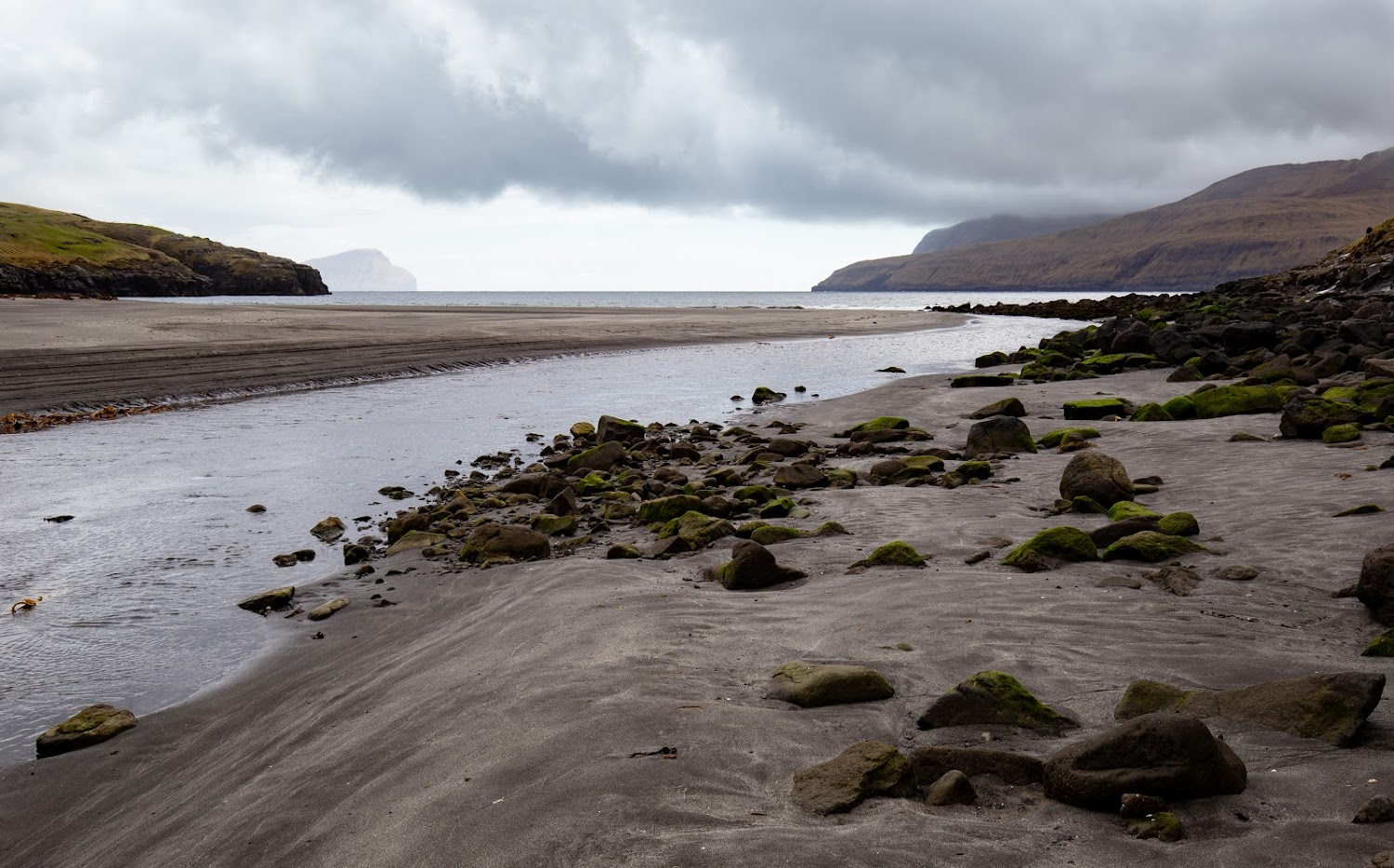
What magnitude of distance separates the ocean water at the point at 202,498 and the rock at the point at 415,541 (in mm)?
689

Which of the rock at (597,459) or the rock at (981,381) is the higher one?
the rock at (981,381)

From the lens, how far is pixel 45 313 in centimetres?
3981

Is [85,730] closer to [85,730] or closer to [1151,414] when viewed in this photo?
[85,730]

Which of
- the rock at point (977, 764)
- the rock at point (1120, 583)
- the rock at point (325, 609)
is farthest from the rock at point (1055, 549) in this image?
the rock at point (325, 609)

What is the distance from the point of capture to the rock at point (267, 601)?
8.69 metres

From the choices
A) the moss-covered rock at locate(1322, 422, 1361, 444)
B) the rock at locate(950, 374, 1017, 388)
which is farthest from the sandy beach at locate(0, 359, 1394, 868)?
the rock at locate(950, 374, 1017, 388)

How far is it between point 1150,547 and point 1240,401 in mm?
9851

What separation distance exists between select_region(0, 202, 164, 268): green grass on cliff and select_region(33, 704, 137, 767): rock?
10545cm

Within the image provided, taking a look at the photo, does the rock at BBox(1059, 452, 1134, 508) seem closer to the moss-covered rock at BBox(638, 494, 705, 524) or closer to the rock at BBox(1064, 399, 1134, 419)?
the moss-covered rock at BBox(638, 494, 705, 524)

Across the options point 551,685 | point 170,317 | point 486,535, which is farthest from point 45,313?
point 551,685

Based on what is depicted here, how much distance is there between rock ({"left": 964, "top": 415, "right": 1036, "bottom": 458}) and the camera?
14.3m

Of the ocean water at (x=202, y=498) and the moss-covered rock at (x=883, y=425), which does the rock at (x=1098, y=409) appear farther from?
the ocean water at (x=202, y=498)

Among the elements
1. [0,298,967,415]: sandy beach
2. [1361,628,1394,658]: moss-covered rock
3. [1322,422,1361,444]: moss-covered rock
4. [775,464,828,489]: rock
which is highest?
[0,298,967,415]: sandy beach

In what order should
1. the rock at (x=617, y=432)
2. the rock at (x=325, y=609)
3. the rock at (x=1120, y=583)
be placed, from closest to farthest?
the rock at (x=1120, y=583)
the rock at (x=325, y=609)
the rock at (x=617, y=432)
